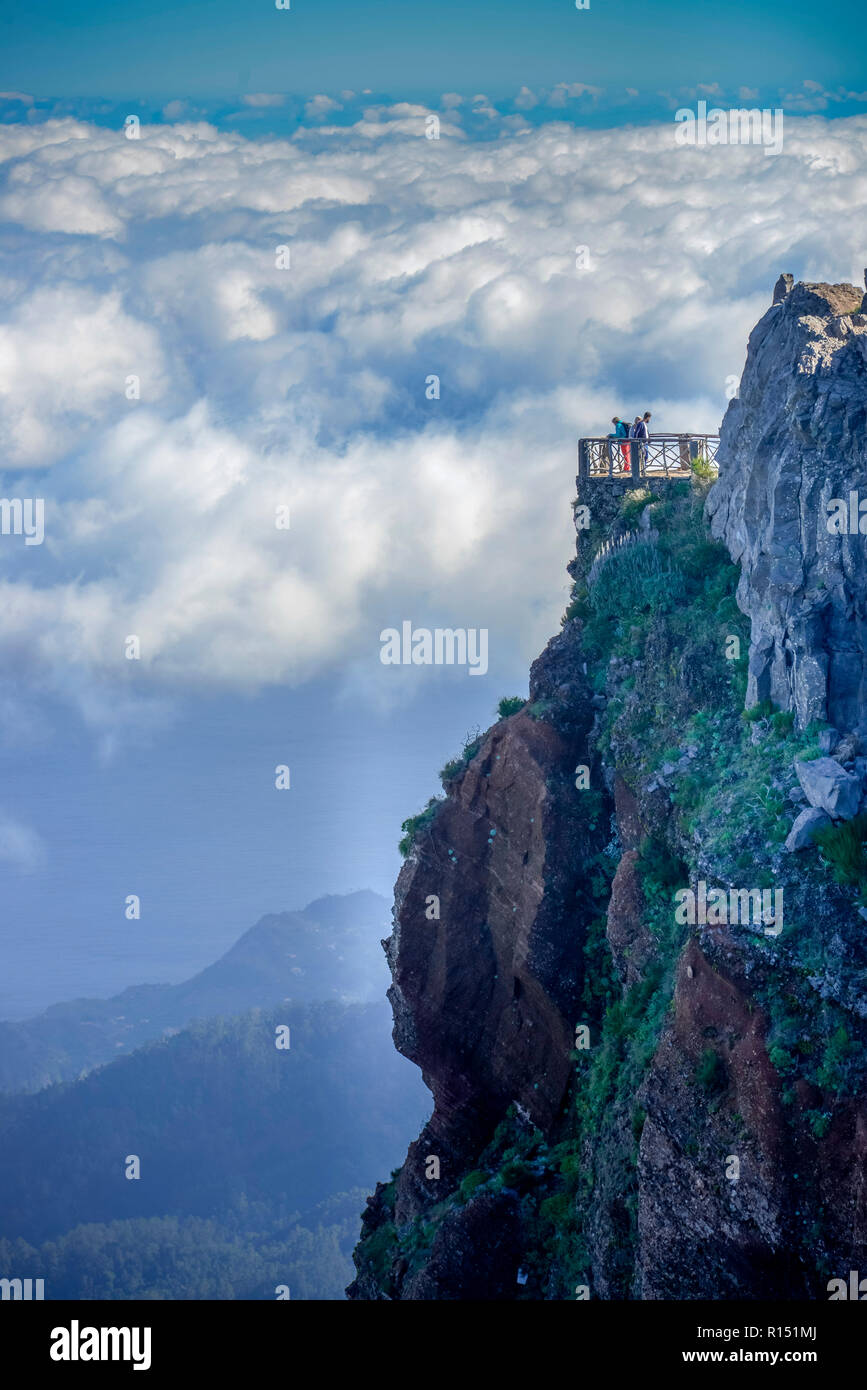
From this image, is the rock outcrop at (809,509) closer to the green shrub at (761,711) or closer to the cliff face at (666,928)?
the cliff face at (666,928)

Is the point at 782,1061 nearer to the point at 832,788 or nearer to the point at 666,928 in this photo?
the point at 832,788

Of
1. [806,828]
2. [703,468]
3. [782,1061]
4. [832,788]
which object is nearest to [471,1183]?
[782,1061]

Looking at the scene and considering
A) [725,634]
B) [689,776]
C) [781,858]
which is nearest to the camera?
[781,858]

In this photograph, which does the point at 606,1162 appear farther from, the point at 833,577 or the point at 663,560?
the point at 663,560

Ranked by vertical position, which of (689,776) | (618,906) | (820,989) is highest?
(689,776)

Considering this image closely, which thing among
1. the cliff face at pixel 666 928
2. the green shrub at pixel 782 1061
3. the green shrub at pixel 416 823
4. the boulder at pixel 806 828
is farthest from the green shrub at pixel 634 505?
the green shrub at pixel 782 1061
